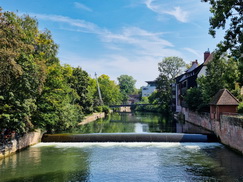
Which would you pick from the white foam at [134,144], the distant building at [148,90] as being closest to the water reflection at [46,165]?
the white foam at [134,144]

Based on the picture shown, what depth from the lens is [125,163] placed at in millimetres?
14797

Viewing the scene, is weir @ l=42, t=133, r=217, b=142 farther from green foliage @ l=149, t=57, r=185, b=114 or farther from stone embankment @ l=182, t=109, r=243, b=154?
green foliage @ l=149, t=57, r=185, b=114

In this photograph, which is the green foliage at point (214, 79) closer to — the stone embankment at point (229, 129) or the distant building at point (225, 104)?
the stone embankment at point (229, 129)

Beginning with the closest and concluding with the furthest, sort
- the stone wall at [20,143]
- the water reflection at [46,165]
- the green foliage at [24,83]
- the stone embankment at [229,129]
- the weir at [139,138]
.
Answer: the water reflection at [46,165] → the green foliage at [24,83] → the stone embankment at [229,129] → the stone wall at [20,143] → the weir at [139,138]

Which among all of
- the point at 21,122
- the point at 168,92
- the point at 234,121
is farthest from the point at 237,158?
the point at 168,92

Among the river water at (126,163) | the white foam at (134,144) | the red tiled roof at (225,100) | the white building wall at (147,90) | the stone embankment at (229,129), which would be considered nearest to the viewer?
the river water at (126,163)

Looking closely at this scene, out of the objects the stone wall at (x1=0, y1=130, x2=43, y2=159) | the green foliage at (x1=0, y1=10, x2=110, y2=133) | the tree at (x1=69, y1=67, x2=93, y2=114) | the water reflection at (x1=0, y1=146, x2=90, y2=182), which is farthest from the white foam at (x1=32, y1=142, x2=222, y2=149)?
the tree at (x1=69, y1=67, x2=93, y2=114)

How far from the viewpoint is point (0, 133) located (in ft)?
54.5

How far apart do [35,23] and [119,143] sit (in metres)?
15.3

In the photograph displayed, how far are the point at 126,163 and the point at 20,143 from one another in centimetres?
926

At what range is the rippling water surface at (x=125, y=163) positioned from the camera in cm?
1241

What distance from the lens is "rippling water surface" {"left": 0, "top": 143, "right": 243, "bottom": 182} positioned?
1241 centimetres

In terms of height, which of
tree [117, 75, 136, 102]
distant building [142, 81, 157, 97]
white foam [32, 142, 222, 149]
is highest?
tree [117, 75, 136, 102]

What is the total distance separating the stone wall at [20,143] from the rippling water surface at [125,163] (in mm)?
545
